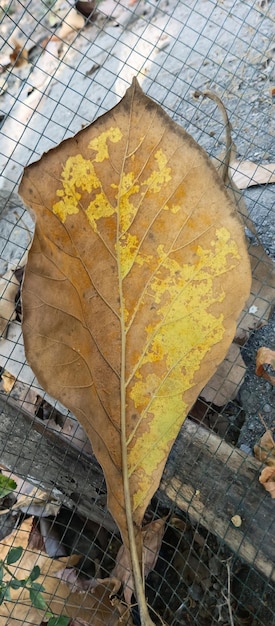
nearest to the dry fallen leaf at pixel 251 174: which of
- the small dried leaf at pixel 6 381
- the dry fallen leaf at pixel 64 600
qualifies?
the small dried leaf at pixel 6 381

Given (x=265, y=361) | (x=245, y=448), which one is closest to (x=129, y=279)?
(x=265, y=361)

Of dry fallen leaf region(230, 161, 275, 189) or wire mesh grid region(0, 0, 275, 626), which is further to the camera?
dry fallen leaf region(230, 161, 275, 189)

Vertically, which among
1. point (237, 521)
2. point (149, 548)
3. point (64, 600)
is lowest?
point (64, 600)

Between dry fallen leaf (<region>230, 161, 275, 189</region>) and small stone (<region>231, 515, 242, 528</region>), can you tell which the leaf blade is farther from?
dry fallen leaf (<region>230, 161, 275, 189</region>)

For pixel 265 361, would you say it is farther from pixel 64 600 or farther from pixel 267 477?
pixel 64 600

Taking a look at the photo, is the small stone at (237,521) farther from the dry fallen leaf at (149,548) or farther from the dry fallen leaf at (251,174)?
the dry fallen leaf at (251,174)

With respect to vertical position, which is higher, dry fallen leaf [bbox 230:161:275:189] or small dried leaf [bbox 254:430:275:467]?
dry fallen leaf [bbox 230:161:275:189]

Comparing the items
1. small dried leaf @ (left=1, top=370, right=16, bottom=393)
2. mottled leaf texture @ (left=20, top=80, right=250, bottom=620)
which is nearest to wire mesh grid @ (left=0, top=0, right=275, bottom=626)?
small dried leaf @ (left=1, top=370, right=16, bottom=393)
